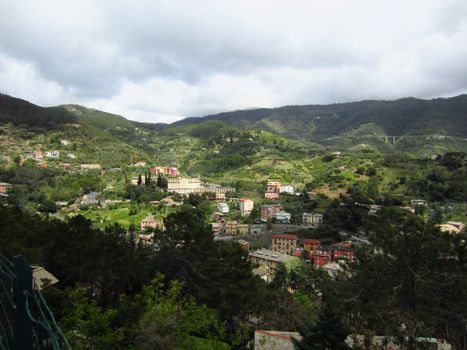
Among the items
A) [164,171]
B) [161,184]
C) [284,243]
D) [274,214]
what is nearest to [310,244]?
[284,243]

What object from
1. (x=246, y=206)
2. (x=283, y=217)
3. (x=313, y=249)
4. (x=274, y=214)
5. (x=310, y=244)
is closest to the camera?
(x=313, y=249)

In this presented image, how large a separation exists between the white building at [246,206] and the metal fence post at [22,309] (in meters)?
64.4

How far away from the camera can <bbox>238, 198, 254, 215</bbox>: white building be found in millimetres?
66312

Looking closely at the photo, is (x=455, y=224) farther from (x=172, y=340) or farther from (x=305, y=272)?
(x=172, y=340)

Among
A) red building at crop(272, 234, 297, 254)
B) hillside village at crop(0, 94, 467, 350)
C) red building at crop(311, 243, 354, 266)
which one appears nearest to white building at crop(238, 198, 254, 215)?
hillside village at crop(0, 94, 467, 350)

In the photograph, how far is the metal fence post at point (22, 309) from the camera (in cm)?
168

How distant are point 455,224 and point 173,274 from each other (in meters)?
36.5

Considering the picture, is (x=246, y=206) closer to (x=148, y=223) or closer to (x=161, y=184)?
(x=161, y=184)

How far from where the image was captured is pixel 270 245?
48.1 m

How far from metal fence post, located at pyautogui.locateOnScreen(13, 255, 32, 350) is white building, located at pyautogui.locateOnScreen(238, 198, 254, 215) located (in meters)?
64.4

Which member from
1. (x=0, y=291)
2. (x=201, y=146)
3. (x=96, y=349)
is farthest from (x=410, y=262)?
(x=201, y=146)

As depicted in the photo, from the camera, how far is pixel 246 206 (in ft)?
220

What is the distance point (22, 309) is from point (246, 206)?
65.6 m

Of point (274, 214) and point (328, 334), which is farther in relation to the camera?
point (274, 214)
